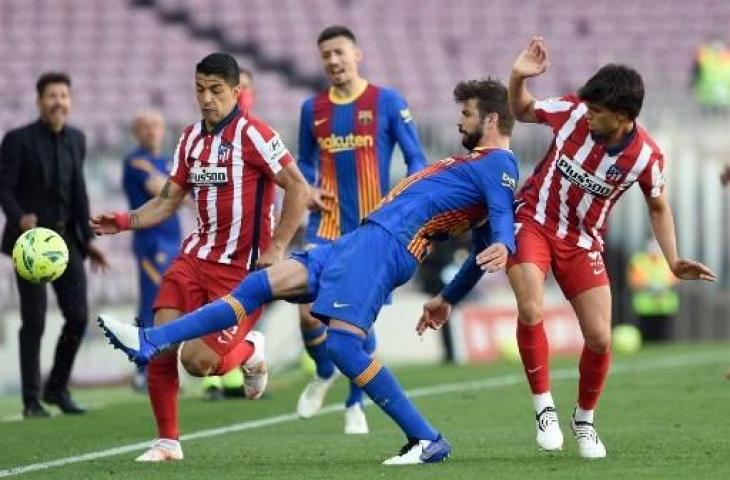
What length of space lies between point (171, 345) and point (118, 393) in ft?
24.3

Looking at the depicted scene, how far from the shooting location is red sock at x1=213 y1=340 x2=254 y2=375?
846 cm

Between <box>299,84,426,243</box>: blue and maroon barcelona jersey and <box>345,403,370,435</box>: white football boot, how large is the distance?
115 cm

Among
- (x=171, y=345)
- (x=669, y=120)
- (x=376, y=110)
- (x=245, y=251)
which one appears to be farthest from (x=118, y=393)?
(x=669, y=120)

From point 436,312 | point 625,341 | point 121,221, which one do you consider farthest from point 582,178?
point 625,341

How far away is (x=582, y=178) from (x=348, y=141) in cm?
298

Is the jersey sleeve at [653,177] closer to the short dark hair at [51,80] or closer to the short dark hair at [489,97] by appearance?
the short dark hair at [489,97]

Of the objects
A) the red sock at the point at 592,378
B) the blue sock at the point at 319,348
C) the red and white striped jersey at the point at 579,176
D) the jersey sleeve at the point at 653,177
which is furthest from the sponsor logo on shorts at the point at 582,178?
the blue sock at the point at 319,348

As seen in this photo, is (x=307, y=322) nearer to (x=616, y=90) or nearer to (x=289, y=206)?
(x=289, y=206)

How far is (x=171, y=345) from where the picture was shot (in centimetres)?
769

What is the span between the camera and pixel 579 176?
8164 mm

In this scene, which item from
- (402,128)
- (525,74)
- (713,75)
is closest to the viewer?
(525,74)

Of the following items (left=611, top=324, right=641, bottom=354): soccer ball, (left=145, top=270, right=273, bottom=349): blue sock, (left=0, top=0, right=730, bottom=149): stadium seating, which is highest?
(left=0, top=0, right=730, bottom=149): stadium seating

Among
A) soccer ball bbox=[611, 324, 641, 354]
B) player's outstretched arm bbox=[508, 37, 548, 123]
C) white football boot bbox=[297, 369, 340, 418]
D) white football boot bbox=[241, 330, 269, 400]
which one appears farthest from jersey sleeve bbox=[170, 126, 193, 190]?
soccer ball bbox=[611, 324, 641, 354]

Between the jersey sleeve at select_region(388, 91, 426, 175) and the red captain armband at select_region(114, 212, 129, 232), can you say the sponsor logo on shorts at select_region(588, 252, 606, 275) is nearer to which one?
the red captain armband at select_region(114, 212, 129, 232)
